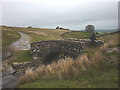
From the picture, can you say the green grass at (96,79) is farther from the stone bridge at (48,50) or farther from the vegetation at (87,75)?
the stone bridge at (48,50)

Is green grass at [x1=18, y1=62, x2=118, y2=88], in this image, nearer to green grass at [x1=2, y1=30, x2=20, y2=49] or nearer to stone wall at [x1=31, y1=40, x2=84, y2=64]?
stone wall at [x1=31, y1=40, x2=84, y2=64]

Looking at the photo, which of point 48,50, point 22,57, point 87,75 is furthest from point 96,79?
point 22,57

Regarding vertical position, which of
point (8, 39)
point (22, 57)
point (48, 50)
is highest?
point (8, 39)

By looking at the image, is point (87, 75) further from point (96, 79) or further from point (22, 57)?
point (22, 57)

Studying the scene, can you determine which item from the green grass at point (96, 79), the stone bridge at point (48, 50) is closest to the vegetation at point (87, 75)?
the green grass at point (96, 79)

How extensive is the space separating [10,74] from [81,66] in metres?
8.68

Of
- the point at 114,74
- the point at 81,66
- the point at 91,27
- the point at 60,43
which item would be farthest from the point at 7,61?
the point at 91,27

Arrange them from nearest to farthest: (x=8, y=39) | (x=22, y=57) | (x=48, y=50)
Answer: (x=22, y=57) → (x=48, y=50) → (x=8, y=39)

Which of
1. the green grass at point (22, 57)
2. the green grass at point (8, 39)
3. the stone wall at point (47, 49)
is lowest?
the green grass at point (22, 57)

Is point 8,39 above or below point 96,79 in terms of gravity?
above

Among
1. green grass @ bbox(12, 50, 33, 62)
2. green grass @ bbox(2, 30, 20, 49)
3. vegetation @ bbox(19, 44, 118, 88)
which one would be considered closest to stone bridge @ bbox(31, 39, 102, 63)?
green grass @ bbox(12, 50, 33, 62)

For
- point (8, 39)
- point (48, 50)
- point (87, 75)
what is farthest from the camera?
point (8, 39)

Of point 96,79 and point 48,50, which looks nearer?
point 96,79

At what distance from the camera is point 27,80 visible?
6.38 meters
